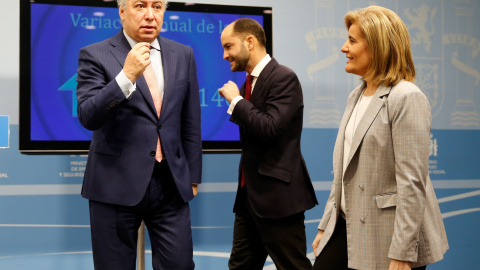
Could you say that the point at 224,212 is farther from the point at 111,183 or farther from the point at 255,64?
the point at 111,183

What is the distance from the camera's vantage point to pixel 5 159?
10.1 ft

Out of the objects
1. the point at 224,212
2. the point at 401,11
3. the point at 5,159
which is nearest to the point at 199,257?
the point at 224,212

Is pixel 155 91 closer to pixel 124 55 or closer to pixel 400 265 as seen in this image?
pixel 124 55

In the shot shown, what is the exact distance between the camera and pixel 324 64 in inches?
143

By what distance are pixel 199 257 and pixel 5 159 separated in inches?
54.7

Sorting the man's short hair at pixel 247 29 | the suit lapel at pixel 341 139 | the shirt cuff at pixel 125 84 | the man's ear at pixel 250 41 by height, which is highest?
the man's short hair at pixel 247 29

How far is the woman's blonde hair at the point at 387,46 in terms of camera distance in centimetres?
160

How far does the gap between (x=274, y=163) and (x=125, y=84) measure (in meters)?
0.86

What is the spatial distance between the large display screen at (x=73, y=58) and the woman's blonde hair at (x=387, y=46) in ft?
3.89

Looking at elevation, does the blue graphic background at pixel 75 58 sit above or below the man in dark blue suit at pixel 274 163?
above

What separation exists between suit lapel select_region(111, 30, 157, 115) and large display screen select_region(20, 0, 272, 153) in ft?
2.78

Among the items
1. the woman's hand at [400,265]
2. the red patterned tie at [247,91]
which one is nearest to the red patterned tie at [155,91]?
the red patterned tie at [247,91]

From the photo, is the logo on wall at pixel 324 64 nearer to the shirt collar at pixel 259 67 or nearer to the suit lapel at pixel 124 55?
the shirt collar at pixel 259 67

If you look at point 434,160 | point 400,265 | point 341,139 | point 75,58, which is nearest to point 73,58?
point 75,58
